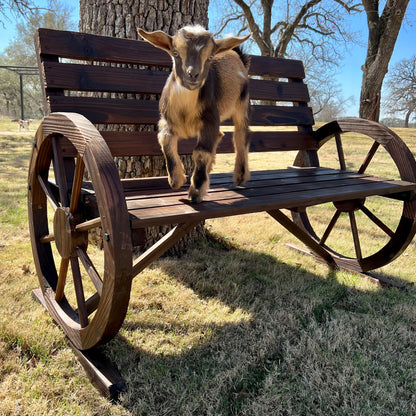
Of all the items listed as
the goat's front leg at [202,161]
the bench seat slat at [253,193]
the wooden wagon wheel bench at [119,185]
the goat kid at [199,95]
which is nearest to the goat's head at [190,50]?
the goat kid at [199,95]

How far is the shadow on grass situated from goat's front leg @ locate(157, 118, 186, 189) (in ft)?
2.96

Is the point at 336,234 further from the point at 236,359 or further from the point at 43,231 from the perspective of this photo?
the point at 43,231

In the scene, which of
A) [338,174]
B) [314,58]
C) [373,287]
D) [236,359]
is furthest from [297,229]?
[314,58]

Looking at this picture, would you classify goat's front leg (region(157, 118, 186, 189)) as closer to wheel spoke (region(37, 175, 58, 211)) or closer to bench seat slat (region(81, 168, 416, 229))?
bench seat slat (region(81, 168, 416, 229))

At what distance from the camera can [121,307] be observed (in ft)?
4.86

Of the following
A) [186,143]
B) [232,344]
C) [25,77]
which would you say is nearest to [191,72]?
[186,143]

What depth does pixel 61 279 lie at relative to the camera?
208 centimetres

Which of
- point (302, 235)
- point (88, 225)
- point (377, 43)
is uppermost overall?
point (377, 43)

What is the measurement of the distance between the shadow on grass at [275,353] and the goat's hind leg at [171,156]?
90cm

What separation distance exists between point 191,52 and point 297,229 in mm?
1558

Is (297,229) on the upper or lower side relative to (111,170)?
lower

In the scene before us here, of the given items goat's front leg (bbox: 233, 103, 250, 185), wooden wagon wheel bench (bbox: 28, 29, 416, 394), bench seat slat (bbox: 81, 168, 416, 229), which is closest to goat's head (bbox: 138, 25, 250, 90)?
wooden wagon wheel bench (bbox: 28, 29, 416, 394)

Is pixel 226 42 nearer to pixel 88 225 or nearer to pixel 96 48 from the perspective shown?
pixel 88 225

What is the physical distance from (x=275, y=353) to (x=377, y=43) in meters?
9.32
